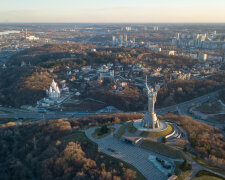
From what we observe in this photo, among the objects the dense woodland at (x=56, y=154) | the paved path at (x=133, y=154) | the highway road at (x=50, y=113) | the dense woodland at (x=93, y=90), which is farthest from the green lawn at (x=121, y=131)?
the dense woodland at (x=93, y=90)

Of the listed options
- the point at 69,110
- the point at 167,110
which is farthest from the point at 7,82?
the point at 167,110

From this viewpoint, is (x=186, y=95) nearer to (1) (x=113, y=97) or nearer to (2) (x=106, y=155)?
(1) (x=113, y=97)

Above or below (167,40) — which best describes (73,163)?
below

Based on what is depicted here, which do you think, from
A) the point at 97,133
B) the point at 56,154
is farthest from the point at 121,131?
the point at 56,154

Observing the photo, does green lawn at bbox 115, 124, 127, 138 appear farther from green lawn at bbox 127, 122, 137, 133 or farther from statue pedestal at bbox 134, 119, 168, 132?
statue pedestal at bbox 134, 119, 168, 132

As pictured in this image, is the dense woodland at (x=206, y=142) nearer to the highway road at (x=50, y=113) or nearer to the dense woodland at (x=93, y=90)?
the highway road at (x=50, y=113)

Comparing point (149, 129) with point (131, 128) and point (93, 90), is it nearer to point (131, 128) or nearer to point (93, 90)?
point (131, 128)

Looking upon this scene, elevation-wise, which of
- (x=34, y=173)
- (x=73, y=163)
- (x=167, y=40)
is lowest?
(x=34, y=173)
